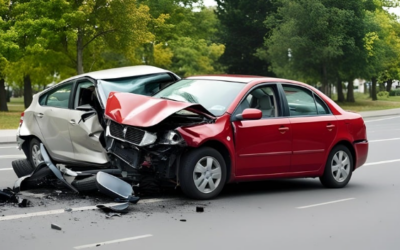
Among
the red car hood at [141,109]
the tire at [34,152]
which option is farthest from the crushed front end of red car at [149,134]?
the tire at [34,152]

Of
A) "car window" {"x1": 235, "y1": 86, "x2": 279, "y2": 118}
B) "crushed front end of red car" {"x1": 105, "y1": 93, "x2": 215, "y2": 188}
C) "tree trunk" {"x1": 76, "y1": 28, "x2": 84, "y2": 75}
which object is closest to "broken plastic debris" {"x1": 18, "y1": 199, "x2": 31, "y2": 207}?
"crushed front end of red car" {"x1": 105, "y1": 93, "x2": 215, "y2": 188}

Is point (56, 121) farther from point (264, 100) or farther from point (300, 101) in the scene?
point (300, 101)

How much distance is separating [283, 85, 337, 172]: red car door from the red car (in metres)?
0.01

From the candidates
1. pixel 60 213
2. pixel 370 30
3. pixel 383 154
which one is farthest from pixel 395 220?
pixel 370 30

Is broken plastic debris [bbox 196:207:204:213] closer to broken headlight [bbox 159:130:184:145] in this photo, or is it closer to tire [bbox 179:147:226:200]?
tire [bbox 179:147:226:200]

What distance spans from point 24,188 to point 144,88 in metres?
2.35

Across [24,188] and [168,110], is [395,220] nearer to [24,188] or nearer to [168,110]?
[168,110]

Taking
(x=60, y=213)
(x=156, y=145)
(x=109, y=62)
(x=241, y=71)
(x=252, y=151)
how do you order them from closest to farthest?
(x=60, y=213)
(x=156, y=145)
(x=252, y=151)
(x=109, y=62)
(x=241, y=71)

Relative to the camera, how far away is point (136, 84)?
35.6 ft

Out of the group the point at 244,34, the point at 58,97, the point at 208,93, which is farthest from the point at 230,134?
the point at 244,34

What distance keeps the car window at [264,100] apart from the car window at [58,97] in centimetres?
286

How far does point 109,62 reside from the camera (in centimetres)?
5344

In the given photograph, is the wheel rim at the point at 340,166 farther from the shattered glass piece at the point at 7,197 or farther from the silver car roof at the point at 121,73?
the shattered glass piece at the point at 7,197

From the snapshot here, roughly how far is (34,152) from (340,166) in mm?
4705
